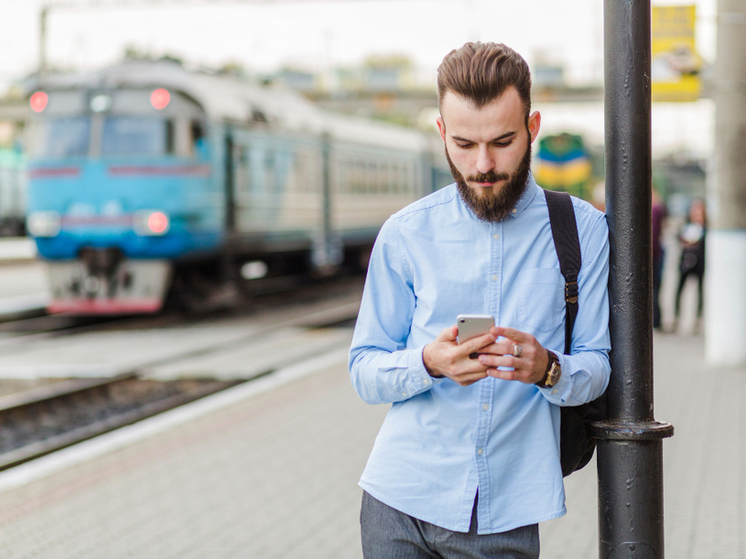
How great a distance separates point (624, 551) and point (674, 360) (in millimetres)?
8210

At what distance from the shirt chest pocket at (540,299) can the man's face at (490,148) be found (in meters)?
0.13

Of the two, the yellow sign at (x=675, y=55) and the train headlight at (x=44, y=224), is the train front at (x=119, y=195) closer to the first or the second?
the train headlight at (x=44, y=224)

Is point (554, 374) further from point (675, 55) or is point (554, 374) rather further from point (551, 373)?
point (675, 55)

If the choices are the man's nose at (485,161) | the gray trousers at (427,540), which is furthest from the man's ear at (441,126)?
the gray trousers at (427,540)

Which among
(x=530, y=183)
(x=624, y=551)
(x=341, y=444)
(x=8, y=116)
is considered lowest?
(x=341, y=444)

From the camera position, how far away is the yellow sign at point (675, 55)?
31.2 feet

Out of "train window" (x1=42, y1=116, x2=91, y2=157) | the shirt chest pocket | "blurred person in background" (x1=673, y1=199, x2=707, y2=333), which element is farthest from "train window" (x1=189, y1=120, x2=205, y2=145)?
the shirt chest pocket

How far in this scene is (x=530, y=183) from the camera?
2.02m

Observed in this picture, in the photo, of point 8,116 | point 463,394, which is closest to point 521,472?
point 463,394

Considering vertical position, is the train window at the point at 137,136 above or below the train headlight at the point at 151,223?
above

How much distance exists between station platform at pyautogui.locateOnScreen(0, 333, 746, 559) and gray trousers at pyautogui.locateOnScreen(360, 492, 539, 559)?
97.5 inches

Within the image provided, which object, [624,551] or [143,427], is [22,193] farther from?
[624,551]

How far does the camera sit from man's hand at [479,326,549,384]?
5.73 ft

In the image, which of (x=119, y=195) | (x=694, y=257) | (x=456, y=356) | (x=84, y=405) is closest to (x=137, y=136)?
(x=119, y=195)
